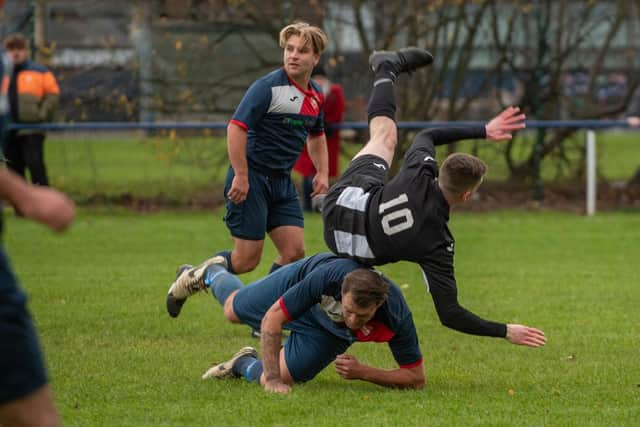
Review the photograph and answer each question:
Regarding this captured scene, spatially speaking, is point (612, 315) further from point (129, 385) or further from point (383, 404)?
point (129, 385)

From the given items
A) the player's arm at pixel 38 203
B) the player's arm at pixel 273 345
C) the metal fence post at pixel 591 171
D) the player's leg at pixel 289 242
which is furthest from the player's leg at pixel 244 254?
the metal fence post at pixel 591 171

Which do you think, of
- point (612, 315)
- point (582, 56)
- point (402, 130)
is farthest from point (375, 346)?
point (582, 56)

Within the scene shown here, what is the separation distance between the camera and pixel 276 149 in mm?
7598

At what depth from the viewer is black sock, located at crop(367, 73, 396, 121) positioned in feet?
23.1

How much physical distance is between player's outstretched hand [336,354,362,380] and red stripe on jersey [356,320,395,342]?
15 centimetres

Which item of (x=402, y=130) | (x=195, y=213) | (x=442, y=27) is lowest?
(x=195, y=213)

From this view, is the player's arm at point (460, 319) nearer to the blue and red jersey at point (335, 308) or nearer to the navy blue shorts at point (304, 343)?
the blue and red jersey at point (335, 308)

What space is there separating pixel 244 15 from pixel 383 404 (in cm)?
1127

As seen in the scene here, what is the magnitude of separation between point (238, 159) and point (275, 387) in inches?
70.1

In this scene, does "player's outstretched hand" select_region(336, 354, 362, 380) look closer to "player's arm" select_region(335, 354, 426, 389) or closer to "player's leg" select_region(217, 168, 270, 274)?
"player's arm" select_region(335, 354, 426, 389)

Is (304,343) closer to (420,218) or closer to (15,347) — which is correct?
(420,218)

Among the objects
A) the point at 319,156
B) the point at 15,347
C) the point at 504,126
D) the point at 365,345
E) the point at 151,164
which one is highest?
the point at 15,347

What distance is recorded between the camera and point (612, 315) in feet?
27.7

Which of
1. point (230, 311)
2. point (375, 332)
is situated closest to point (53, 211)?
point (375, 332)
